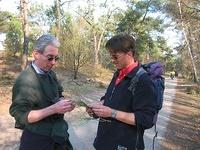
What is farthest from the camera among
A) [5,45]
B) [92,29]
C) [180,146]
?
[92,29]

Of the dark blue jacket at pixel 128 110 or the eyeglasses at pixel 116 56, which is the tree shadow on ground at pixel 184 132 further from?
the eyeglasses at pixel 116 56

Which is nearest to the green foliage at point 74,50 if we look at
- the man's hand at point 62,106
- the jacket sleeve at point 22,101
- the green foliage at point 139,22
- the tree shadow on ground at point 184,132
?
the tree shadow on ground at point 184,132

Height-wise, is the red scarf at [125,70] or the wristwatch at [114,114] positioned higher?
the red scarf at [125,70]

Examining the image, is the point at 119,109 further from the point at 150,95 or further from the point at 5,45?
the point at 5,45

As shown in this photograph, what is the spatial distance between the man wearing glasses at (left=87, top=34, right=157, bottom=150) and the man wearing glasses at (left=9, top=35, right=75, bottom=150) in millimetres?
417

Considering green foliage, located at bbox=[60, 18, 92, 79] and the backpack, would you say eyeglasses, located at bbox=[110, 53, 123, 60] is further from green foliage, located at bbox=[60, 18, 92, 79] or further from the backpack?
green foliage, located at bbox=[60, 18, 92, 79]

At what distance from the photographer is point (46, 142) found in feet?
14.4

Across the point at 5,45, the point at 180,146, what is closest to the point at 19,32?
the point at 5,45

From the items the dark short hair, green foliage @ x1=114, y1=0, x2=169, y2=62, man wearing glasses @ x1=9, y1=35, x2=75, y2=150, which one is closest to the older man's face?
man wearing glasses @ x1=9, y1=35, x2=75, y2=150

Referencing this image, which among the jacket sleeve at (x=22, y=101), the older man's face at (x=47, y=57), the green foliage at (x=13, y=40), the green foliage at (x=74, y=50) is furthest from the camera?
the green foliage at (x=13, y=40)

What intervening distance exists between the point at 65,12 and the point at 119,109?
146ft

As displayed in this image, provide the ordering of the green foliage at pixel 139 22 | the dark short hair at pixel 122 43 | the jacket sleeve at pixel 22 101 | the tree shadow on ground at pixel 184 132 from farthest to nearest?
the green foliage at pixel 139 22
the tree shadow on ground at pixel 184 132
the jacket sleeve at pixel 22 101
the dark short hair at pixel 122 43

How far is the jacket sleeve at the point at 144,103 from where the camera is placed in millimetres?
3855

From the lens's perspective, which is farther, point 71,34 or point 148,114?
point 71,34
